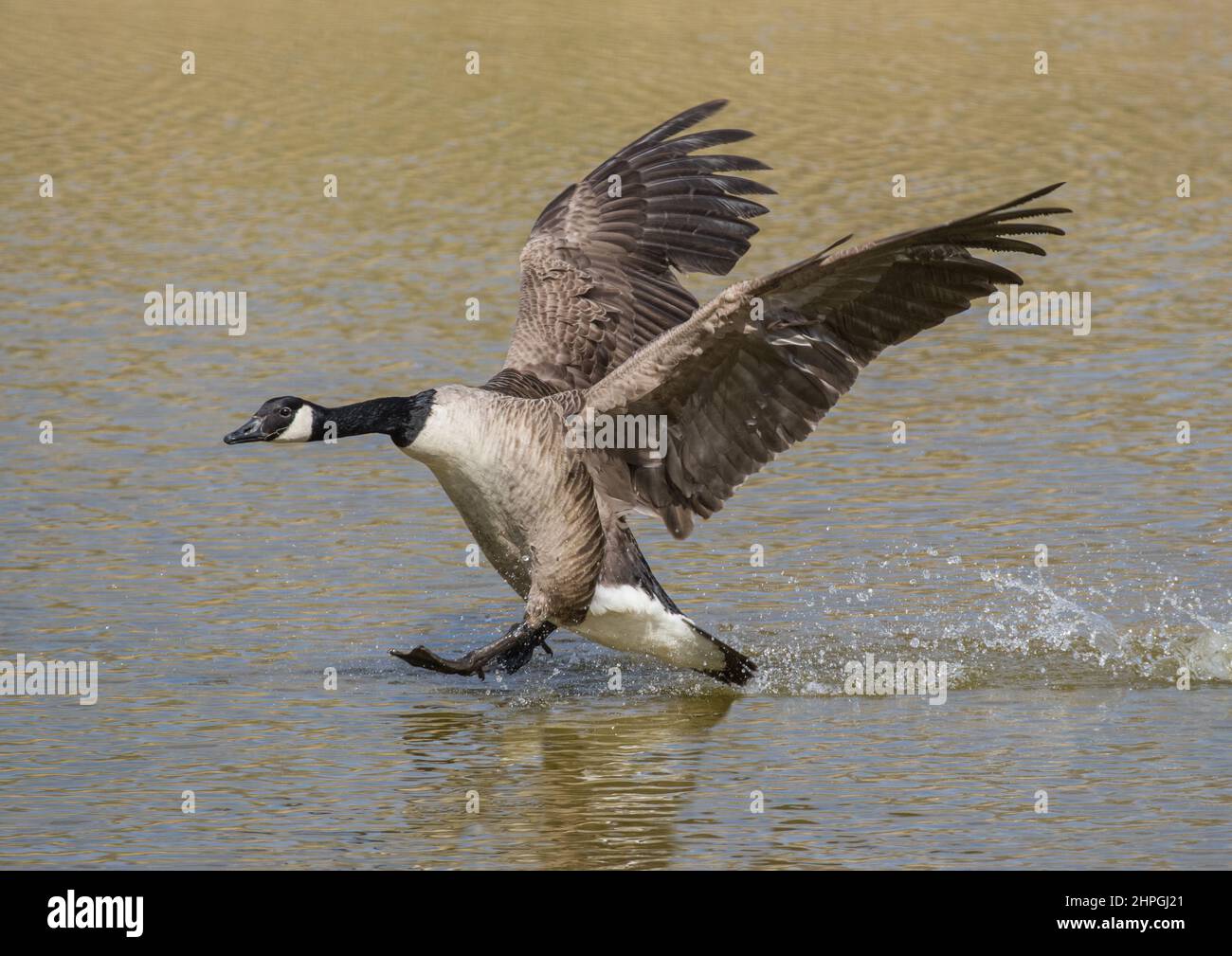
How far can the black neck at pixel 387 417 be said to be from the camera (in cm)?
856

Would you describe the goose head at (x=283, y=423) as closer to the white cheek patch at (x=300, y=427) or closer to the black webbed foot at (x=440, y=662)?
the white cheek patch at (x=300, y=427)

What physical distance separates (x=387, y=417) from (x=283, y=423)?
0.46 meters

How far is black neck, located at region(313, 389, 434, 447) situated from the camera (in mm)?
8562

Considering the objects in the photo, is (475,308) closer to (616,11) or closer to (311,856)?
Answer: (311,856)

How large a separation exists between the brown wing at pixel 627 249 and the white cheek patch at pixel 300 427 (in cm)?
158

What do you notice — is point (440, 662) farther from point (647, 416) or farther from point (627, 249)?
point (627, 249)

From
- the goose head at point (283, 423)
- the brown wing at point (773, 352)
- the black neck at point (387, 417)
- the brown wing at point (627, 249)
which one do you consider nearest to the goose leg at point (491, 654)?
the brown wing at point (773, 352)

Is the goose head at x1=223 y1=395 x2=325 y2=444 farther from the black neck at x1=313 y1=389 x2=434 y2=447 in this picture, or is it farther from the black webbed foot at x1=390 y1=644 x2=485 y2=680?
the black webbed foot at x1=390 y1=644 x2=485 y2=680

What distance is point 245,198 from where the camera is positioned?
19438 millimetres

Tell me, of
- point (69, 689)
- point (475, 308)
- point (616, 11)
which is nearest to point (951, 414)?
point (475, 308)

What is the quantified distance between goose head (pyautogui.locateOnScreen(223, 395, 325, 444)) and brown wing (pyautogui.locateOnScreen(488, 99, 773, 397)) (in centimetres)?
157

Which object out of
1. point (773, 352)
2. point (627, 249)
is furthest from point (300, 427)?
point (627, 249)

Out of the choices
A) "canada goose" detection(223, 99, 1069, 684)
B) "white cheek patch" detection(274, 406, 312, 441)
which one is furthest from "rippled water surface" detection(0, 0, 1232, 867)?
"white cheek patch" detection(274, 406, 312, 441)

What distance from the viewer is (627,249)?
1067cm
